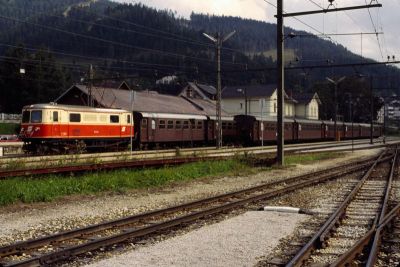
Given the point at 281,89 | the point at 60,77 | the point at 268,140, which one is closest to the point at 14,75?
the point at 60,77

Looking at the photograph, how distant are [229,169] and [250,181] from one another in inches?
154

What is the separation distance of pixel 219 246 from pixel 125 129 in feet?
88.8

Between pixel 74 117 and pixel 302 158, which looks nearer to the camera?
pixel 74 117

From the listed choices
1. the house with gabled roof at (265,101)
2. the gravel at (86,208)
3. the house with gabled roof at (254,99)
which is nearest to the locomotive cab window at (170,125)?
the gravel at (86,208)

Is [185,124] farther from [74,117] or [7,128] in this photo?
[7,128]

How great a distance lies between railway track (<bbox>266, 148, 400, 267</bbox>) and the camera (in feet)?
24.5

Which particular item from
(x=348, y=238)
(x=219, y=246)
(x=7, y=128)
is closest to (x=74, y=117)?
(x=219, y=246)

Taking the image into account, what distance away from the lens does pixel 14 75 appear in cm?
7581

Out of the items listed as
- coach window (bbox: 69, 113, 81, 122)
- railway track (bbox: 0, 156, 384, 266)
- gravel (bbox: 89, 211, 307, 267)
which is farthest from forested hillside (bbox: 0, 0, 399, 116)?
gravel (bbox: 89, 211, 307, 267)

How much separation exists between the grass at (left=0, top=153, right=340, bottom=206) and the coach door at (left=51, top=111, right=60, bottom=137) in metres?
9.71

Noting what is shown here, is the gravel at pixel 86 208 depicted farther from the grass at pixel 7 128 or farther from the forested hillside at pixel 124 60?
the forested hillside at pixel 124 60

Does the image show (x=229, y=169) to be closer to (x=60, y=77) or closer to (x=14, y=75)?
(x=14, y=75)

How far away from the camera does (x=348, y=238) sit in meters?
9.15

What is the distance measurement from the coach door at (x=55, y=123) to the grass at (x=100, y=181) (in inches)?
382
